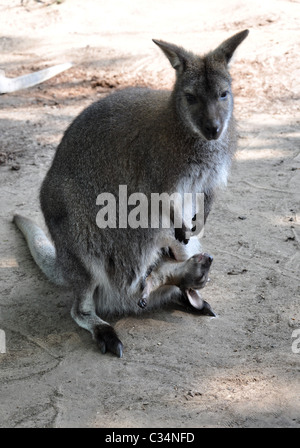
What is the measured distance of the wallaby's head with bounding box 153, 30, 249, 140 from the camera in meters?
3.45

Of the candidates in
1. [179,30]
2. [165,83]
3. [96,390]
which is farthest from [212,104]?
[179,30]

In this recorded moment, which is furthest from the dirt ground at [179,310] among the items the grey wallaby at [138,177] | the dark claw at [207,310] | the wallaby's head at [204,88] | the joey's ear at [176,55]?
the joey's ear at [176,55]

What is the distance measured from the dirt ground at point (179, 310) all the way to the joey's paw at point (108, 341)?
5cm

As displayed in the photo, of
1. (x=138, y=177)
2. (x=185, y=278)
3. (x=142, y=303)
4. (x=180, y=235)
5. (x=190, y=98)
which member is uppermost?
(x=190, y=98)

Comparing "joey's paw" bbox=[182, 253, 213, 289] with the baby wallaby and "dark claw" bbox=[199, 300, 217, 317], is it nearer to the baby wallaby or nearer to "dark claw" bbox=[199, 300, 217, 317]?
the baby wallaby

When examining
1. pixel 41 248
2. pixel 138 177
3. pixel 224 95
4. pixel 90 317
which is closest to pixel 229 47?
pixel 224 95

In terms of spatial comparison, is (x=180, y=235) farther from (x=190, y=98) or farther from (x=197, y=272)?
(x=190, y=98)

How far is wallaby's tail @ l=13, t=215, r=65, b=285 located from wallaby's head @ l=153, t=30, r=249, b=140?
1.30 meters

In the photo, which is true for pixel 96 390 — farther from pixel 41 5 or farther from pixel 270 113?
pixel 41 5

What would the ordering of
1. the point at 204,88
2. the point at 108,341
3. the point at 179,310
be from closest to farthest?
1. the point at 204,88
2. the point at 108,341
3. the point at 179,310

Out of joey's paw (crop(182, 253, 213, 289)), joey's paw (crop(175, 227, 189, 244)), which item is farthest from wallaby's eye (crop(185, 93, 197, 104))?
joey's paw (crop(182, 253, 213, 289))

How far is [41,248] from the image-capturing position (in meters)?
4.52

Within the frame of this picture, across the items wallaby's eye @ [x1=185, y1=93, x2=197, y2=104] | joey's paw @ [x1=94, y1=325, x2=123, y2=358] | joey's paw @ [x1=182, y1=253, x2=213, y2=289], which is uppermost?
wallaby's eye @ [x1=185, y1=93, x2=197, y2=104]

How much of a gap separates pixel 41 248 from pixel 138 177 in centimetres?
115
